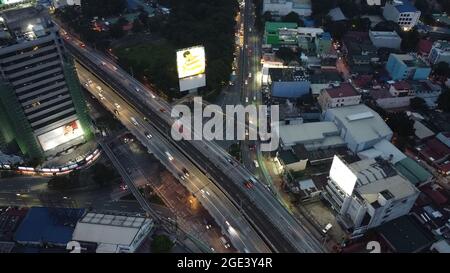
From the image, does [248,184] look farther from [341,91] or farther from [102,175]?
[341,91]

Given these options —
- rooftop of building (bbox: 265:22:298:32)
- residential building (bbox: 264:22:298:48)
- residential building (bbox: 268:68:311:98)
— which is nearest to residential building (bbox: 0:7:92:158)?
residential building (bbox: 268:68:311:98)

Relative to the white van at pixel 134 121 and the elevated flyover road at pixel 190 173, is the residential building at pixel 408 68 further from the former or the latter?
the white van at pixel 134 121

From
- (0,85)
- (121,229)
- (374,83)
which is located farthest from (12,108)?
(374,83)

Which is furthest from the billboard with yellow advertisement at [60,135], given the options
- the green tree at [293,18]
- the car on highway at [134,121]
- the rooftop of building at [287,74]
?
the green tree at [293,18]

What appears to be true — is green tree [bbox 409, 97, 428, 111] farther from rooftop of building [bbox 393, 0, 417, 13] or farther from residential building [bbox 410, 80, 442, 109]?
rooftop of building [bbox 393, 0, 417, 13]

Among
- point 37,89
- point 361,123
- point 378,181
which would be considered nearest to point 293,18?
point 361,123
